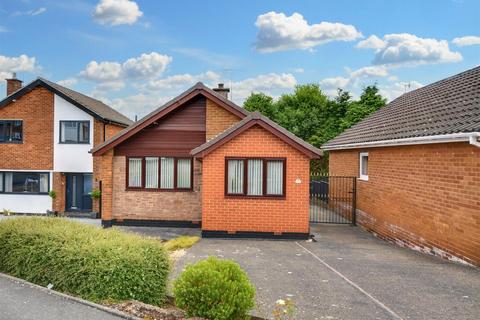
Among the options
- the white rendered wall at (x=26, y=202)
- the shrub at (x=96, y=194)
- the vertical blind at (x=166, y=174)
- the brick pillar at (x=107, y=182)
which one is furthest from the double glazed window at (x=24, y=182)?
the vertical blind at (x=166, y=174)

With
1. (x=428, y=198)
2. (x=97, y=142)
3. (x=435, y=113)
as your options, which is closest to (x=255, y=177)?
(x=428, y=198)

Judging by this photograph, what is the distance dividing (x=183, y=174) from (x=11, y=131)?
11634mm

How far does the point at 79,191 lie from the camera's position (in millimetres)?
19344

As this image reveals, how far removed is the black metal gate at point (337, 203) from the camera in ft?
52.0

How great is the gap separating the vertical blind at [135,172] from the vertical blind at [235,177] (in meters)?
4.32

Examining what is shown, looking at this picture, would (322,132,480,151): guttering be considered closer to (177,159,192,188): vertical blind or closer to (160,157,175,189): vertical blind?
(177,159,192,188): vertical blind

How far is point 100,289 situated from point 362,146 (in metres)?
11.4

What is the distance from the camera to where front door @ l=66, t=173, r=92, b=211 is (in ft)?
63.1

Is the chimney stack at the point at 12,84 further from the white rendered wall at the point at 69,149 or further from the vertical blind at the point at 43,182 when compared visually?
the vertical blind at the point at 43,182

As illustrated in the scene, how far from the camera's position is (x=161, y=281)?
20.2 ft

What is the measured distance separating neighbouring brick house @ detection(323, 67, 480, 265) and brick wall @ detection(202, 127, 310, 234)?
296 centimetres

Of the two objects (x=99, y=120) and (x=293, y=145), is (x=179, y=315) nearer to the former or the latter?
(x=293, y=145)

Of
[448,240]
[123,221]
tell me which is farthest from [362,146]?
[123,221]

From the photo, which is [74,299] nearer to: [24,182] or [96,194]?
[96,194]
